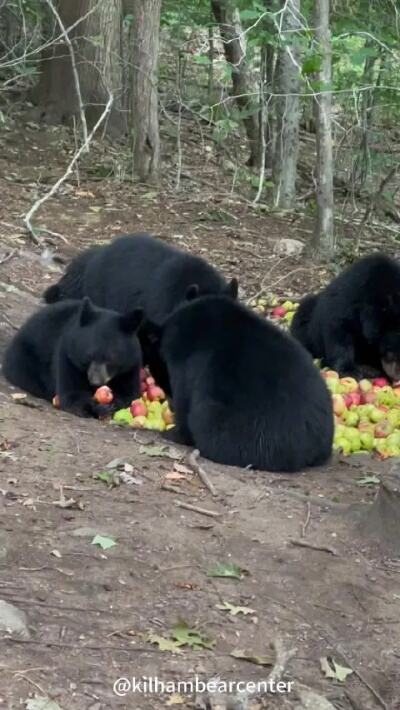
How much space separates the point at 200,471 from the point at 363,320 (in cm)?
307

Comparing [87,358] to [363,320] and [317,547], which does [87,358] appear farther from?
[317,547]

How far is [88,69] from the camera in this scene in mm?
15039

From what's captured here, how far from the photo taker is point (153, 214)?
12906 millimetres

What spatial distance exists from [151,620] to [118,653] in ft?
1.02

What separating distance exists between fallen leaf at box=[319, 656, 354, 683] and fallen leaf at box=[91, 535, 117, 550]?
3.64 feet

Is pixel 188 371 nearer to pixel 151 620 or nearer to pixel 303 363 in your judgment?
pixel 303 363

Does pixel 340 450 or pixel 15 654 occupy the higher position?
pixel 15 654

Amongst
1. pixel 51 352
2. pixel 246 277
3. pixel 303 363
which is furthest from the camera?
pixel 246 277

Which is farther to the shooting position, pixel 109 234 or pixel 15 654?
pixel 109 234

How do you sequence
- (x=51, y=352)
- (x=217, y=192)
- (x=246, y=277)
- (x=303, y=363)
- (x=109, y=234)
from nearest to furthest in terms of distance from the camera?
1. (x=303, y=363)
2. (x=51, y=352)
3. (x=246, y=277)
4. (x=109, y=234)
5. (x=217, y=192)

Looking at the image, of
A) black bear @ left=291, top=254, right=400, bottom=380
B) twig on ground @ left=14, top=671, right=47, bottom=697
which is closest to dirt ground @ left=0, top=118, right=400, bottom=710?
twig on ground @ left=14, top=671, right=47, bottom=697

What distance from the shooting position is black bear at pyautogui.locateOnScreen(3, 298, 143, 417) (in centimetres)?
745

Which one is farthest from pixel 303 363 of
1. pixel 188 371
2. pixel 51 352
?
pixel 51 352

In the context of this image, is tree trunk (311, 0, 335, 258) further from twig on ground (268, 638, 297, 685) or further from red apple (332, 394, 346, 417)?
twig on ground (268, 638, 297, 685)
